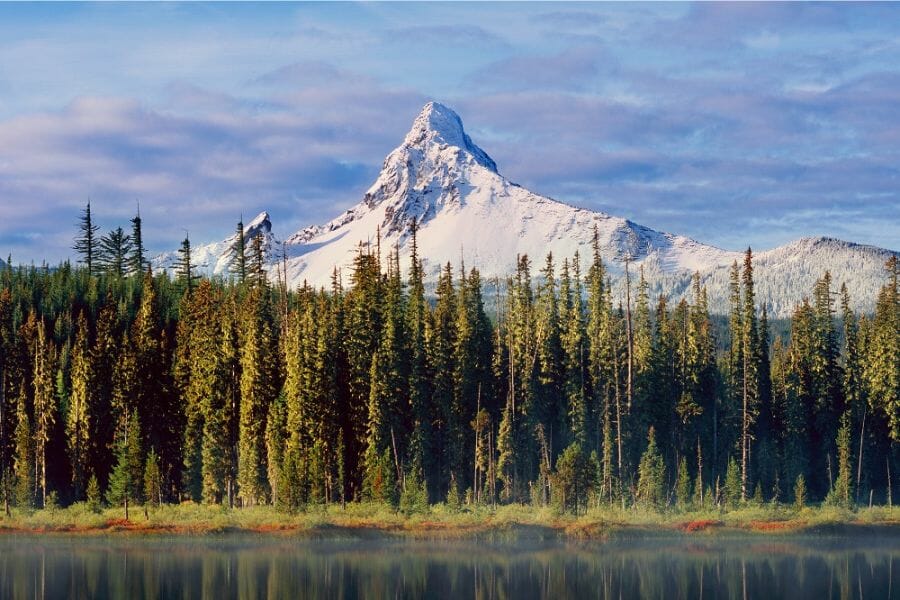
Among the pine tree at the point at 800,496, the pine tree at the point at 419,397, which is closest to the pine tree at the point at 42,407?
the pine tree at the point at 419,397

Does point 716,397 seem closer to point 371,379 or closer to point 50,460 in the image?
point 371,379

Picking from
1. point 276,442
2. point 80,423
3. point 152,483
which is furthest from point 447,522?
point 80,423

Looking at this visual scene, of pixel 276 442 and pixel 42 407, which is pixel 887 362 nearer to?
pixel 276 442

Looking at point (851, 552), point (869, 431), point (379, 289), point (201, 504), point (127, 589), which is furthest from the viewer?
point (869, 431)

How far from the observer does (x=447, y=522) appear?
260ft

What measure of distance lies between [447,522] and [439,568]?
16.5 meters

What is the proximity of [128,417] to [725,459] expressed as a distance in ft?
152

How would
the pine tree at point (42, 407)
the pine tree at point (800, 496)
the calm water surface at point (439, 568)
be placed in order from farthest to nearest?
the pine tree at point (42, 407)
the pine tree at point (800, 496)
the calm water surface at point (439, 568)

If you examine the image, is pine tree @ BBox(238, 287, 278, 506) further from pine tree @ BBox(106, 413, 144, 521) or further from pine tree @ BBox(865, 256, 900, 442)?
pine tree @ BBox(865, 256, 900, 442)

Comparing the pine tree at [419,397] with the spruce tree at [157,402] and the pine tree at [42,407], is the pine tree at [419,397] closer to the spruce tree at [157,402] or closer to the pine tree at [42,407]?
the spruce tree at [157,402]

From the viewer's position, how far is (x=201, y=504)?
87562mm

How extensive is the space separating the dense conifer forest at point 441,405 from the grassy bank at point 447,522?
1.81 meters

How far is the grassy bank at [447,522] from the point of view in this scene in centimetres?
7738

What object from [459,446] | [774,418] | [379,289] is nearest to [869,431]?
[774,418]
